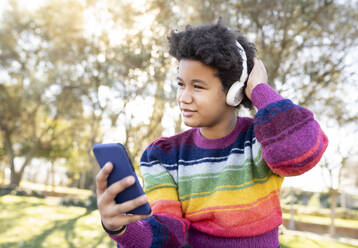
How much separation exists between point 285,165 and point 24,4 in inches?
793

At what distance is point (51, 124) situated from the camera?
827 inches

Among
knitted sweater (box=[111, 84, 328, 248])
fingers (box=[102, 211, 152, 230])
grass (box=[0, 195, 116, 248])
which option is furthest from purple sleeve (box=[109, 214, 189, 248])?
grass (box=[0, 195, 116, 248])

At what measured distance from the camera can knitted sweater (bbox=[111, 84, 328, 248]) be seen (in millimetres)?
1540

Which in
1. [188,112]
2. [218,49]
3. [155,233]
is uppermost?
[218,49]

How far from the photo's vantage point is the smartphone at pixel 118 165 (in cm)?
121

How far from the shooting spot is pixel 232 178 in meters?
1.79

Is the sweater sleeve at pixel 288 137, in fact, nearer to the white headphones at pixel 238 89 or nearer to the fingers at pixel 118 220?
the white headphones at pixel 238 89

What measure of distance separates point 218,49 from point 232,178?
0.74 metres

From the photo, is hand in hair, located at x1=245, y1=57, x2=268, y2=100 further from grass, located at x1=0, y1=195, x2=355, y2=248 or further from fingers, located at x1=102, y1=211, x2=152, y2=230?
grass, located at x1=0, y1=195, x2=355, y2=248

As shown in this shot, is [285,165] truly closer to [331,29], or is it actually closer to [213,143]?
[213,143]

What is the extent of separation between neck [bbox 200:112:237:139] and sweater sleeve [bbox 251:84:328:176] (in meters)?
0.36

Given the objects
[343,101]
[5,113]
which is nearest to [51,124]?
[5,113]

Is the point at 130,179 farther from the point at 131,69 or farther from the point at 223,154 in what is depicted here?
the point at 131,69

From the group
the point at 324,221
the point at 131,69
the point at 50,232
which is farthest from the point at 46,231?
the point at 324,221
